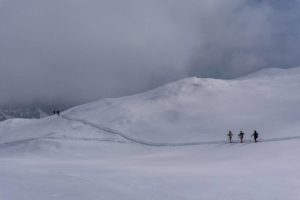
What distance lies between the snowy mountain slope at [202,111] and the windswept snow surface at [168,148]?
0.18 m

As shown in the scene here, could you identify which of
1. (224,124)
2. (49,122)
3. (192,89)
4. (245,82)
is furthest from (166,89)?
(224,124)

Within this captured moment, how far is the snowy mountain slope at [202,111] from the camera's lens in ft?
215

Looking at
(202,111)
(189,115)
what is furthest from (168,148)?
(202,111)

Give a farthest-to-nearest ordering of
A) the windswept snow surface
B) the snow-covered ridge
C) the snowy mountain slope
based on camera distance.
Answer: the snow-covered ridge
the snowy mountain slope
the windswept snow surface

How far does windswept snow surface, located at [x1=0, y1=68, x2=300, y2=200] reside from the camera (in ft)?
79.4

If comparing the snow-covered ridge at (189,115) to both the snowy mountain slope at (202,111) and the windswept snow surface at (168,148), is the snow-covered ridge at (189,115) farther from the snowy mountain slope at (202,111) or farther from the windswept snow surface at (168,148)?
the windswept snow surface at (168,148)

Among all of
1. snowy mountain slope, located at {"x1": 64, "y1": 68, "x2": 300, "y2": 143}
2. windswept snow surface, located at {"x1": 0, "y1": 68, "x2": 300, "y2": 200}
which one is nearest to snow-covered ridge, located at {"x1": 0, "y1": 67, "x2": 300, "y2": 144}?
snowy mountain slope, located at {"x1": 64, "y1": 68, "x2": 300, "y2": 143}

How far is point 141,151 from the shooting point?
2442 inches

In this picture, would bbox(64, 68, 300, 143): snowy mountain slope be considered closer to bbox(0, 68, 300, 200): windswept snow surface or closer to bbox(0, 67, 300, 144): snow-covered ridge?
bbox(0, 67, 300, 144): snow-covered ridge

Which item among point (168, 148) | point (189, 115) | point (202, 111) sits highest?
point (202, 111)

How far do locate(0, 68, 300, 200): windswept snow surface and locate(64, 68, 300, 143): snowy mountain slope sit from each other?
7.1 inches

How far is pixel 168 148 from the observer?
6144 centimetres

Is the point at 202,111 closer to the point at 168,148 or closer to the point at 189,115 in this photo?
the point at 189,115

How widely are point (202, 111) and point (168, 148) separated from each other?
Answer: 68.5 ft
